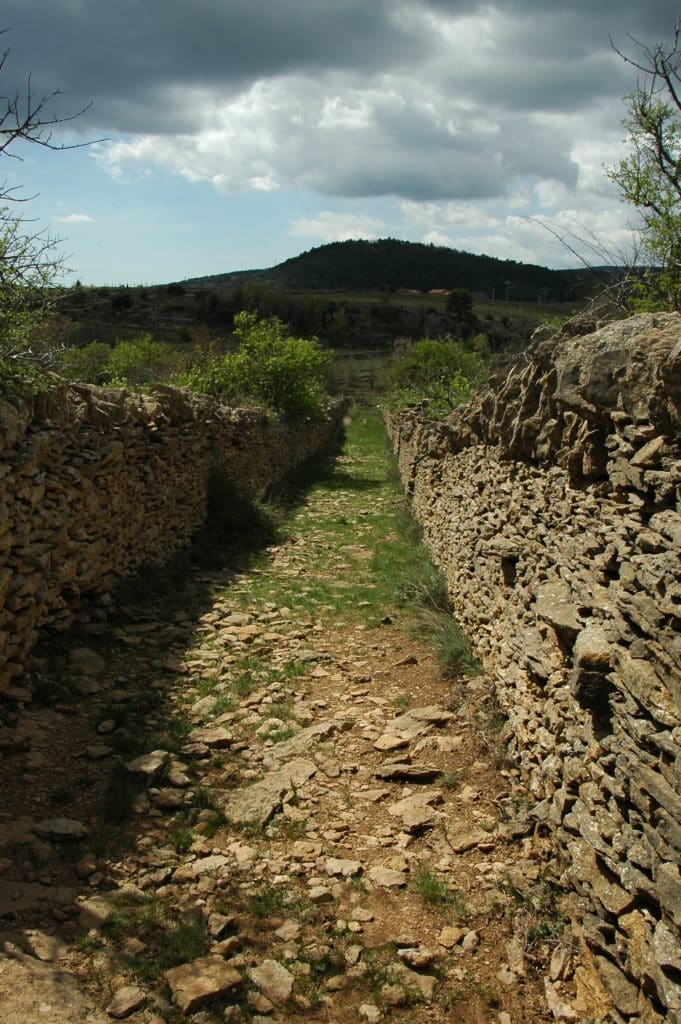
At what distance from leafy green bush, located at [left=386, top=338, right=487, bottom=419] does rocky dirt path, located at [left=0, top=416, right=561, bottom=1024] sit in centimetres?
870

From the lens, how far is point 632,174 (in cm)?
829

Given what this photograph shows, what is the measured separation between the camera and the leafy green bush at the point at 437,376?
48.5 ft

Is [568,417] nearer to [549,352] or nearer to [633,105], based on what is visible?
[549,352]

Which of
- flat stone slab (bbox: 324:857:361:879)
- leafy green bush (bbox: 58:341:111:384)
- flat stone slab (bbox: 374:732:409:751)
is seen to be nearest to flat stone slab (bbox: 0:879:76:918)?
flat stone slab (bbox: 324:857:361:879)

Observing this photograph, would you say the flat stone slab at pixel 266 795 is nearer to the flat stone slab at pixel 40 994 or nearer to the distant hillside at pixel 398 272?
the flat stone slab at pixel 40 994

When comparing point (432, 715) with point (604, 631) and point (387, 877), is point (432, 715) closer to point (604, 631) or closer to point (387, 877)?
point (387, 877)

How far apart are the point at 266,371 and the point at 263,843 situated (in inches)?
584

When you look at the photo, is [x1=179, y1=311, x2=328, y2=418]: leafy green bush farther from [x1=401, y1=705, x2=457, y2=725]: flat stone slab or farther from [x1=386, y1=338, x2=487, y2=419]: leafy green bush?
[x1=401, y1=705, x2=457, y2=725]: flat stone slab

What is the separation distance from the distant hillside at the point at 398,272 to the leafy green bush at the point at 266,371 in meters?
56.0

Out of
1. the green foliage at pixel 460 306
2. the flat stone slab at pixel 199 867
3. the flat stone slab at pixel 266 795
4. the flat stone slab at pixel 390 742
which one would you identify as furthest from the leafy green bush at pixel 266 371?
the green foliage at pixel 460 306

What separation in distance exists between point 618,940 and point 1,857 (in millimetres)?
3136

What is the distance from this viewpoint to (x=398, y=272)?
281 ft

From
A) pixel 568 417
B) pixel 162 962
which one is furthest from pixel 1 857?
pixel 568 417

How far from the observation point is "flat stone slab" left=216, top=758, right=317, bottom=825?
14.3 ft
